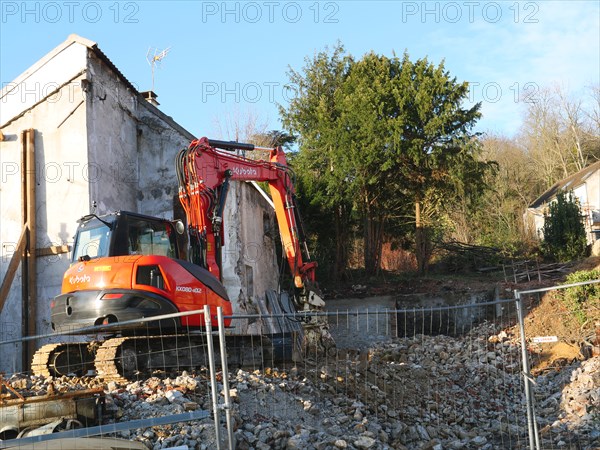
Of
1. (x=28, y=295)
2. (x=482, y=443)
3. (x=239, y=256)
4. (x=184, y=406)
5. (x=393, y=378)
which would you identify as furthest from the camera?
(x=239, y=256)

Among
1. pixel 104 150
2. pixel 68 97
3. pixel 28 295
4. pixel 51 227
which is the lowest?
pixel 28 295

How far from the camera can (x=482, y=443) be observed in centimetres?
897

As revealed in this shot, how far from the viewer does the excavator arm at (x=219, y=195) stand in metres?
11.6

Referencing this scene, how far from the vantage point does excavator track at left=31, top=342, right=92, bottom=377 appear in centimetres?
1059

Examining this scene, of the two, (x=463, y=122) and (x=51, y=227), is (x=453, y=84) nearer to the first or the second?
Answer: (x=463, y=122)

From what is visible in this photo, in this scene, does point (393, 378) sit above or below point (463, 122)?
below

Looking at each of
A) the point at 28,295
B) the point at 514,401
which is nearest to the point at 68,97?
the point at 28,295

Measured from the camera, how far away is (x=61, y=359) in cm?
1079

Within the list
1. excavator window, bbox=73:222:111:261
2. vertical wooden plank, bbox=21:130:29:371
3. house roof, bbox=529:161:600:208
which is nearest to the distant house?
house roof, bbox=529:161:600:208

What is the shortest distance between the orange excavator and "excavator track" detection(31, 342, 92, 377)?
0.02m

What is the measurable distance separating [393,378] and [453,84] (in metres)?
14.3

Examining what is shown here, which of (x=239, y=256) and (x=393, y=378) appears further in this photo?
(x=239, y=256)

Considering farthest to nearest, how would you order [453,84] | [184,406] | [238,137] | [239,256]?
[238,137], [453,84], [239,256], [184,406]

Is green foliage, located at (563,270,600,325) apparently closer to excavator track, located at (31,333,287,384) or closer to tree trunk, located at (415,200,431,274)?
tree trunk, located at (415,200,431,274)
